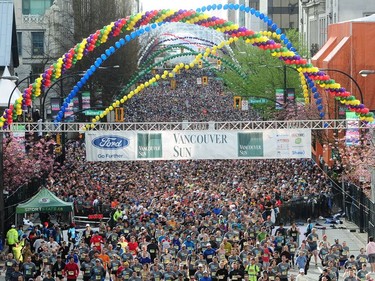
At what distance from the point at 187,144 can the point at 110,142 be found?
2604 mm

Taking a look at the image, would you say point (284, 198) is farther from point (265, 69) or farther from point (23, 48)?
point (23, 48)

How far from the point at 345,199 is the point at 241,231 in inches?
484

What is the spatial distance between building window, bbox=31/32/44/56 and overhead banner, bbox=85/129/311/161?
58853mm

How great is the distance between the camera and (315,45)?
307 feet

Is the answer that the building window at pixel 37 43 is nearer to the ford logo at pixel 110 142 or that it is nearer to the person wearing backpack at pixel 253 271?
the ford logo at pixel 110 142

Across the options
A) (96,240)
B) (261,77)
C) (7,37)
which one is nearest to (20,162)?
(96,240)

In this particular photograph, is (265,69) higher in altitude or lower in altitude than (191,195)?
higher

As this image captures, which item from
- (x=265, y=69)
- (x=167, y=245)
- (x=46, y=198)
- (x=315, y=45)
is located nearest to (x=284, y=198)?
(x=46, y=198)

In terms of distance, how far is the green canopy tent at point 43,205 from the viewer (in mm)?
39844

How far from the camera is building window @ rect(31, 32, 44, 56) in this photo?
99.9m

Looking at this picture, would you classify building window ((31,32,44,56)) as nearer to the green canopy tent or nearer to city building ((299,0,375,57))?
city building ((299,0,375,57))

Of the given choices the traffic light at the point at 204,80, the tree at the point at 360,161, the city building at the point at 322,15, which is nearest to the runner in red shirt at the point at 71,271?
the tree at the point at 360,161

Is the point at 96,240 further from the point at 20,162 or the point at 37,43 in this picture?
the point at 37,43

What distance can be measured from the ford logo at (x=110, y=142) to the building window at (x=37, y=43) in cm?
5910
